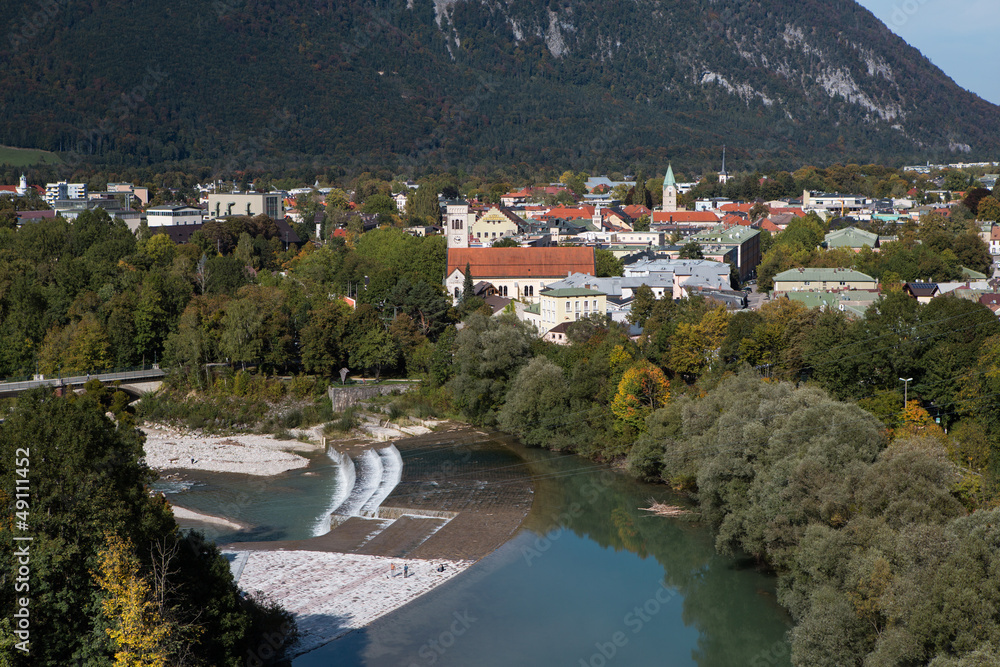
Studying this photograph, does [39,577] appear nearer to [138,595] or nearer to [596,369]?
[138,595]

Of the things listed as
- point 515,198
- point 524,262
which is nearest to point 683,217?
point 515,198

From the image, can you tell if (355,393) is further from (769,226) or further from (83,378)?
(769,226)

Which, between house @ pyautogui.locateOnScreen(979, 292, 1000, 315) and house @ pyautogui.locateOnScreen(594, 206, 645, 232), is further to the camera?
house @ pyautogui.locateOnScreen(594, 206, 645, 232)

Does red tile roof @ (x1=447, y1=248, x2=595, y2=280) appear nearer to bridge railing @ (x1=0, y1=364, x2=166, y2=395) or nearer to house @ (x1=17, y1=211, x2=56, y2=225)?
bridge railing @ (x1=0, y1=364, x2=166, y2=395)

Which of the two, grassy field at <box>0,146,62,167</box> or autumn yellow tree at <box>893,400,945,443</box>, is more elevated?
grassy field at <box>0,146,62,167</box>

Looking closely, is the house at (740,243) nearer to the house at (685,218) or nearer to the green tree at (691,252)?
the green tree at (691,252)

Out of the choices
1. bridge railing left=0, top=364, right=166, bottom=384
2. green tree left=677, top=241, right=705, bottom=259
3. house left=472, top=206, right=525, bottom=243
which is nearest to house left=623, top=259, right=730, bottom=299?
green tree left=677, top=241, right=705, bottom=259
